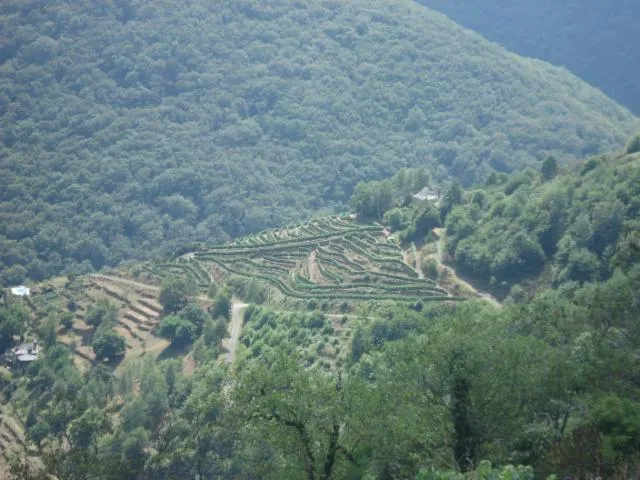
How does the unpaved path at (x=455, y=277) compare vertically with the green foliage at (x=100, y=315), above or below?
above

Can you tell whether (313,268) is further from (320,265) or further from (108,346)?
(108,346)

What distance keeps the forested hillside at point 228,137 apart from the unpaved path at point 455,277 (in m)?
65.7

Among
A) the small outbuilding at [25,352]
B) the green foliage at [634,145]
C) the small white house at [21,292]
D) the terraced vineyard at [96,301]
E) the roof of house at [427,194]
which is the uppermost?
the green foliage at [634,145]

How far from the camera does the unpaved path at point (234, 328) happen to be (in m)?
69.0

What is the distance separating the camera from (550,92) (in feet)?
609

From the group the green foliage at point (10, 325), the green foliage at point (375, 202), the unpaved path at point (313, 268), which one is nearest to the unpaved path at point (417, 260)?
the unpaved path at point (313, 268)

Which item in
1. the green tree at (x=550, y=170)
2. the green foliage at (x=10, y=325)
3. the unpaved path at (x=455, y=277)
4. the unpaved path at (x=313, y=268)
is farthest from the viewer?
the green tree at (x=550, y=170)

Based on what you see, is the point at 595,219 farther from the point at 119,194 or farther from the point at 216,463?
the point at 119,194

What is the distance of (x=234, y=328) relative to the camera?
73.4 meters

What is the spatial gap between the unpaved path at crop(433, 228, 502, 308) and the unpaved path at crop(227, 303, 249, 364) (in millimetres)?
18681

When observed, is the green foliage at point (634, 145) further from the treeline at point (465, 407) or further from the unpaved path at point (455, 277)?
the treeline at point (465, 407)

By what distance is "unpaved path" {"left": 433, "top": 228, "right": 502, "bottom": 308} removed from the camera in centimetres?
6872

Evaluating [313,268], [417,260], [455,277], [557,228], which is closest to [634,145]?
[557,228]

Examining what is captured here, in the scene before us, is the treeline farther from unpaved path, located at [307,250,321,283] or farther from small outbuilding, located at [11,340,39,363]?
unpaved path, located at [307,250,321,283]
